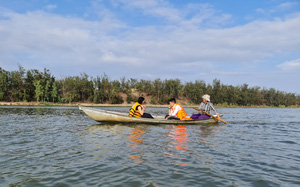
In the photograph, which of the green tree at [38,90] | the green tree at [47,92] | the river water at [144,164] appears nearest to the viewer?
the river water at [144,164]

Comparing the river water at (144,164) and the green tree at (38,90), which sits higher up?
the green tree at (38,90)

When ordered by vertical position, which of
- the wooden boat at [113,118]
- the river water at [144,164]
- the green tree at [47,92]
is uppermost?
the green tree at [47,92]

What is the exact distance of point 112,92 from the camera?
6331 centimetres

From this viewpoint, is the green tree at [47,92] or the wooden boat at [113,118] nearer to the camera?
the wooden boat at [113,118]

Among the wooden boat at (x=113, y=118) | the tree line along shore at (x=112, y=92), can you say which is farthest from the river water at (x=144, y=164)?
the tree line along shore at (x=112, y=92)

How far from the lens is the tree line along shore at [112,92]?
56.0 m

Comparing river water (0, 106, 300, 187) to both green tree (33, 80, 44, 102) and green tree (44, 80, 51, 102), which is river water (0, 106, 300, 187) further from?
green tree (44, 80, 51, 102)

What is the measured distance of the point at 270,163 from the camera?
5.61m

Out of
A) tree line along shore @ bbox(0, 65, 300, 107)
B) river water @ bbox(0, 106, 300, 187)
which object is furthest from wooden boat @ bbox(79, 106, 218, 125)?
tree line along shore @ bbox(0, 65, 300, 107)

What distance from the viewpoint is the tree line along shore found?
56.0 metres

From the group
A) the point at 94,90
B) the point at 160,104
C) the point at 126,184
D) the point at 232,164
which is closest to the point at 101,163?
the point at 126,184

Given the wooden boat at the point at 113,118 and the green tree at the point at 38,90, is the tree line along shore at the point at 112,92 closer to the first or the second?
the green tree at the point at 38,90

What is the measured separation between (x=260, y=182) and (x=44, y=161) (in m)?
5.12

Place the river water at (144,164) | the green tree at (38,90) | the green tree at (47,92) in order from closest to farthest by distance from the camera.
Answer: the river water at (144,164) < the green tree at (38,90) < the green tree at (47,92)
